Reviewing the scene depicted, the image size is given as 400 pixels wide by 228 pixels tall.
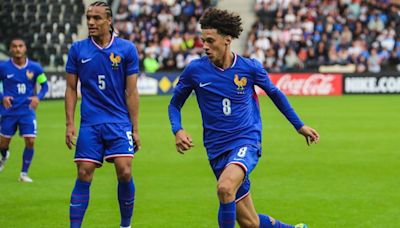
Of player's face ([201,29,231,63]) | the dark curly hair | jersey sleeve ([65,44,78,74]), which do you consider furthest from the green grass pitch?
the dark curly hair

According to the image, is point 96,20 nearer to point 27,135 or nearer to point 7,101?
point 7,101

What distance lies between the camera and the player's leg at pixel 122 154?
9227 mm

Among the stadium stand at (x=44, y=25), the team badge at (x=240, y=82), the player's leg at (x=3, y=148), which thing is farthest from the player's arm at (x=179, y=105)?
the stadium stand at (x=44, y=25)

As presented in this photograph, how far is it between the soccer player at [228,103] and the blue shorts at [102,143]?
41.4 inches

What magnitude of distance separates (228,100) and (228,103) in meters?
0.03

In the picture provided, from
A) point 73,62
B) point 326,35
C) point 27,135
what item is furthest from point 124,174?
point 326,35

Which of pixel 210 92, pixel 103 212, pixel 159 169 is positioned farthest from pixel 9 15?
pixel 210 92

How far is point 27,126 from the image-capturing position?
1484 centimetres

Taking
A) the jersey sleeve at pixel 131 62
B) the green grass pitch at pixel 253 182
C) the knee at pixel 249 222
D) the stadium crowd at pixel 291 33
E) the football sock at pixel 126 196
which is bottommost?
the stadium crowd at pixel 291 33

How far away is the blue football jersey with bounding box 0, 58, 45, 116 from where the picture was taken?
14.8 m

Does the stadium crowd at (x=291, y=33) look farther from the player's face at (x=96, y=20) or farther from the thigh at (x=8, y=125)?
the player's face at (x=96, y=20)

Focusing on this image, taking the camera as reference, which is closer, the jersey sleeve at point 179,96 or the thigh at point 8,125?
the jersey sleeve at point 179,96

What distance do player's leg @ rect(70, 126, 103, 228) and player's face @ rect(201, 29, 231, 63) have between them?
176 centimetres

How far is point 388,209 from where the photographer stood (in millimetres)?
11508
